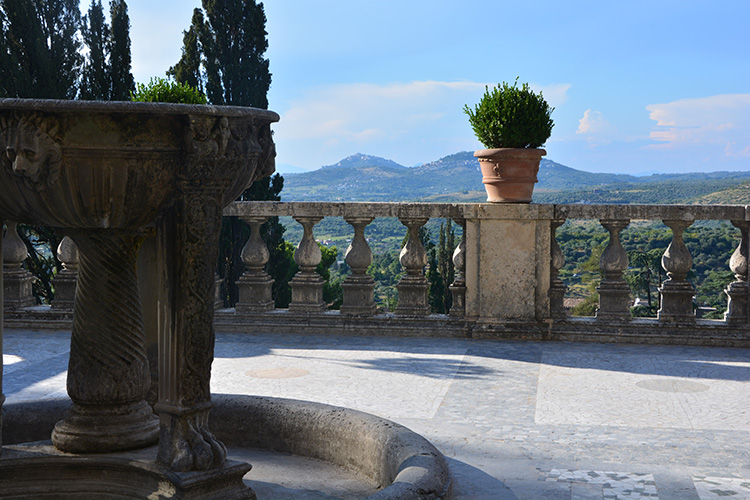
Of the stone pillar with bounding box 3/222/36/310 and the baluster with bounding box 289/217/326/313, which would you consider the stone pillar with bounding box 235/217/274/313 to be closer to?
the baluster with bounding box 289/217/326/313

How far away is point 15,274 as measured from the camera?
7.85 metres

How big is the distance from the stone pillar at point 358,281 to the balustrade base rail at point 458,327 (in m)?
0.09

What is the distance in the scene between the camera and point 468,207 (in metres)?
7.32

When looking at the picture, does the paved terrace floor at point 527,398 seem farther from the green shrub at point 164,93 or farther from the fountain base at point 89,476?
the green shrub at point 164,93

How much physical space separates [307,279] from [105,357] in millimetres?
4312


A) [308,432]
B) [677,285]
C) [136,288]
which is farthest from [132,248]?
[677,285]

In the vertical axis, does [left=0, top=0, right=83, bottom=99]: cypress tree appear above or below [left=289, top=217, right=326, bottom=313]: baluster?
above

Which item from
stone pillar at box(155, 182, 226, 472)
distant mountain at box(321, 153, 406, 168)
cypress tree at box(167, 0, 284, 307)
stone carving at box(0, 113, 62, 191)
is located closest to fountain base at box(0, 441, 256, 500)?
stone pillar at box(155, 182, 226, 472)

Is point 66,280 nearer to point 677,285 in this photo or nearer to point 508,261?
point 508,261

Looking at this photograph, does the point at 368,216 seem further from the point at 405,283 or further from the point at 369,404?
the point at 369,404

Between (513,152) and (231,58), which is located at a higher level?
(231,58)

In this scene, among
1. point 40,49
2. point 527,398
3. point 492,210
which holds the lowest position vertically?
point 527,398

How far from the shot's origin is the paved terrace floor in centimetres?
385

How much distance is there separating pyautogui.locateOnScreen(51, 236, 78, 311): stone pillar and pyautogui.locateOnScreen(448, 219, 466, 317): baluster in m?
3.41
